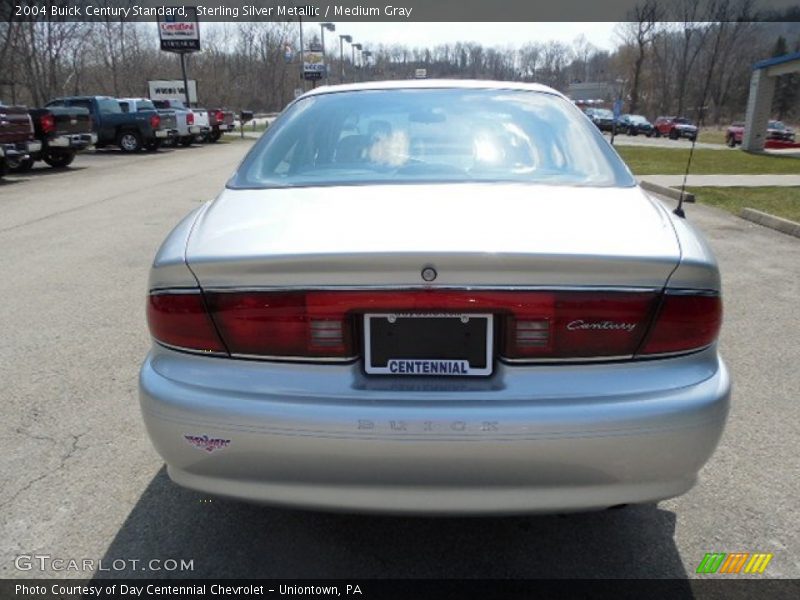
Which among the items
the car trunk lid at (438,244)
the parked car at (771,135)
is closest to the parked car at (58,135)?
the car trunk lid at (438,244)

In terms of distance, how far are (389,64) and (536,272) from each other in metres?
71.0

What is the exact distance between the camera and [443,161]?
2.77 metres

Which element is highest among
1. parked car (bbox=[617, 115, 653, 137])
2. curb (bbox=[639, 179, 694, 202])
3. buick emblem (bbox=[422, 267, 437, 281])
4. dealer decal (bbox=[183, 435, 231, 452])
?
buick emblem (bbox=[422, 267, 437, 281])

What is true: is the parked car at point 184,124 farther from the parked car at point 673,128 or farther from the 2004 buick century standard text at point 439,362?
the parked car at point 673,128

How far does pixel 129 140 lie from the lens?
80.7ft

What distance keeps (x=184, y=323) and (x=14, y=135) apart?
15.4 m

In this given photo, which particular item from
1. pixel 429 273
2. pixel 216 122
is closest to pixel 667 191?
pixel 429 273

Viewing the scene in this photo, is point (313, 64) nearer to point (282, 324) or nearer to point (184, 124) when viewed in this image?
point (184, 124)

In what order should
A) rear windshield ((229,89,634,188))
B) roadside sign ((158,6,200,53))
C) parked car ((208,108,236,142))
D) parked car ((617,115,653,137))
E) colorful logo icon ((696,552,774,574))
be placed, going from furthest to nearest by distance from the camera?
parked car ((617,115,653,137)), roadside sign ((158,6,200,53)), parked car ((208,108,236,142)), rear windshield ((229,89,634,188)), colorful logo icon ((696,552,774,574))

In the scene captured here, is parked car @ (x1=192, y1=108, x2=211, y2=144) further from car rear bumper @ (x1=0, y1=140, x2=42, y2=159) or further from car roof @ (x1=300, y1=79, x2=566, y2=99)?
car roof @ (x1=300, y1=79, x2=566, y2=99)

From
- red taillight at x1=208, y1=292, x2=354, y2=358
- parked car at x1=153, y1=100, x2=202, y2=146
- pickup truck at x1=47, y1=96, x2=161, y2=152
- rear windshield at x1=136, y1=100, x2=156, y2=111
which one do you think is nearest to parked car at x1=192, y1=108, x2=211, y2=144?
parked car at x1=153, y1=100, x2=202, y2=146

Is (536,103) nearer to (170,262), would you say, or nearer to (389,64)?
(170,262)

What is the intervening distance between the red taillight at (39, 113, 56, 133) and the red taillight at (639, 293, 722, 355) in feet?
59.3

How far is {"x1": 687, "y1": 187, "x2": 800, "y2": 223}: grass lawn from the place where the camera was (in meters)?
10.1
